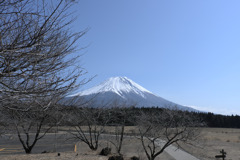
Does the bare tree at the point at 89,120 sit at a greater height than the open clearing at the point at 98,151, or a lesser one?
greater

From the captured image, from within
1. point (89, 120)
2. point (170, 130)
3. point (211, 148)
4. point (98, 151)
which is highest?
point (89, 120)

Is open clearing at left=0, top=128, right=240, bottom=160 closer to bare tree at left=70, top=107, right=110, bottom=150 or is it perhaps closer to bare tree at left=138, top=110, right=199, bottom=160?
bare tree at left=138, top=110, right=199, bottom=160

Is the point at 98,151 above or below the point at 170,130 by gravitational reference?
below

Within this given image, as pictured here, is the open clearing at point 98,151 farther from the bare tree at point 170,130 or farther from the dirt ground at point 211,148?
the bare tree at point 170,130

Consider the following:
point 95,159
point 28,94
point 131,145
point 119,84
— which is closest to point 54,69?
point 28,94

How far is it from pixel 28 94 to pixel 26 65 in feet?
1.52

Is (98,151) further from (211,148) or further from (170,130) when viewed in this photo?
(211,148)

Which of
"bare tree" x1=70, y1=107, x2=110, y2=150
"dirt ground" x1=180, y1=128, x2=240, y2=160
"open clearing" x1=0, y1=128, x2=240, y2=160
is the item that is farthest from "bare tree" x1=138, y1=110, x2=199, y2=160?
"bare tree" x1=70, y1=107, x2=110, y2=150

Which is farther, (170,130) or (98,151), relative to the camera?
(98,151)

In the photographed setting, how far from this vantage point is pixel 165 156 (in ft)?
65.2

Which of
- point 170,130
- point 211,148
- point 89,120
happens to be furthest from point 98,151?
point 211,148

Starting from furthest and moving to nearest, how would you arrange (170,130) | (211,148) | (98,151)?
(211,148) → (98,151) → (170,130)

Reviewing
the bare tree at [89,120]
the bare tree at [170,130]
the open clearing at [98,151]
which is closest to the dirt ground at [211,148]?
the open clearing at [98,151]

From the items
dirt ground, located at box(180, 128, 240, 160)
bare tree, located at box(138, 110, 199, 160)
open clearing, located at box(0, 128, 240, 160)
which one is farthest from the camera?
dirt ground, located at box(180, 128, 240, 160)
